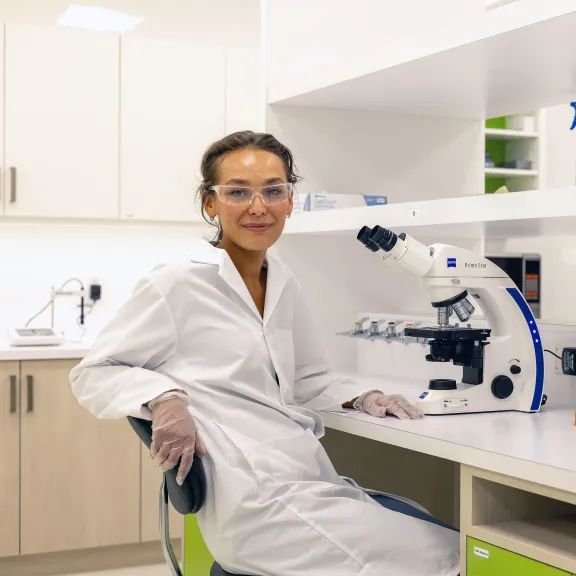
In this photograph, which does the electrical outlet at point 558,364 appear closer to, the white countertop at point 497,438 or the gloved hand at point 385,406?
A: the white countertop at point 497,438

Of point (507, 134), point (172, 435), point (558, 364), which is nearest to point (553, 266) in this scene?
point (507, 134)

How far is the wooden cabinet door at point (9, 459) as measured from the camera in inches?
140

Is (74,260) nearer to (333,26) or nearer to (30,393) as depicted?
(30,393)

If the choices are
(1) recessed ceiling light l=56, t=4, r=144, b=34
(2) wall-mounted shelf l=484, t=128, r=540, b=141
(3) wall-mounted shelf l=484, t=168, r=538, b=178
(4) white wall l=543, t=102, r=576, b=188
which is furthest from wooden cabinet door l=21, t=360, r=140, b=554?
(4) white wall l=543, t=102, r=576, b=188

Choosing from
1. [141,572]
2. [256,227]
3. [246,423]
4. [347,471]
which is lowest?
[141,572]

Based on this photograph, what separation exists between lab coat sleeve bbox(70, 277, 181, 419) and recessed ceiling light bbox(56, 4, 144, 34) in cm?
288

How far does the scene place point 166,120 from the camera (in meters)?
4.09

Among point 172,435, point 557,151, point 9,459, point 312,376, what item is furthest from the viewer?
point 557,151

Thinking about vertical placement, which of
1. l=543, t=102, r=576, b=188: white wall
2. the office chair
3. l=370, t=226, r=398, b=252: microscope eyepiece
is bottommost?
the office chair

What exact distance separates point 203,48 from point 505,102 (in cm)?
186

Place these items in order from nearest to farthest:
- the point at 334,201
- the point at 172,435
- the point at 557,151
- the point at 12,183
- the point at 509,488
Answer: the point at 172,435 < the point at 509,488 < the point at 334,201 < the point at 12,183 < the point at 557,151

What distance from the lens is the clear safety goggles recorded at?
6.37ft

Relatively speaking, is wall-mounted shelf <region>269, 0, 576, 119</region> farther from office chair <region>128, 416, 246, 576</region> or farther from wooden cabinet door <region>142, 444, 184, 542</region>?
wooden cabinet door <region>142, 444, 184, 542</region>

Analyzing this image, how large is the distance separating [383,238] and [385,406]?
39cm
